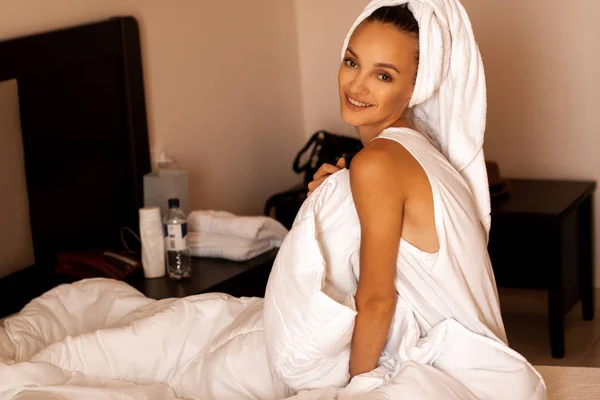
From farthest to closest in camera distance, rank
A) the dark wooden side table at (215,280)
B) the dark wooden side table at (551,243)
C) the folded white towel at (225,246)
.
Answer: the dark wooden side table at (551,243) < the folded white towel at (225,246) < the dark wooden side table at (215,280)

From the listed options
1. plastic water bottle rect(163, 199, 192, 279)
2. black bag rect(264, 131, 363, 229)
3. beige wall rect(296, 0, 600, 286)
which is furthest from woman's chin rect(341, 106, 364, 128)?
beige wall rect(296, 0, 600, 286)

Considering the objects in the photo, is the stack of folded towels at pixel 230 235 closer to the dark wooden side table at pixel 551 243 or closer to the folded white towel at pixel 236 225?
the folded white towel at pixel 236 225

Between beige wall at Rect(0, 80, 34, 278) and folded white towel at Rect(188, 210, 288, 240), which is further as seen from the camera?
folded white towel at Rect(188, 210, 288, 240)

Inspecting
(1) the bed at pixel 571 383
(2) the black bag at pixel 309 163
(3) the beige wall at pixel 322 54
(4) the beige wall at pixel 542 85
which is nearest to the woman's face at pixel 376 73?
(1) the bed at pixel 571 383

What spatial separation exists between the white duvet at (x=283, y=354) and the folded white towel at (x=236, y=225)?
86 cm

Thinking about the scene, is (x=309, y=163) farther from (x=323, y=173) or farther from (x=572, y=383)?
(x=572, y=383)

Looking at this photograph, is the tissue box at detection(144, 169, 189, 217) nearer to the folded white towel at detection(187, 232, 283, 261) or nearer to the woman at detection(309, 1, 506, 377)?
the folded white towel at detection(187, 232, 283, 261)

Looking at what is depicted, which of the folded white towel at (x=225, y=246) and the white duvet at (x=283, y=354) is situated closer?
the white duvet at (x=283, y=354)

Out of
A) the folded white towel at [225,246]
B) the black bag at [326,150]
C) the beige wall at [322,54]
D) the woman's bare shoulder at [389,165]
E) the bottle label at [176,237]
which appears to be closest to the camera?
the woman's bare shoulder at [389,165]

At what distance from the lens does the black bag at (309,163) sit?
344 centimetres

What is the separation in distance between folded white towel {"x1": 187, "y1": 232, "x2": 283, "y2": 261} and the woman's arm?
48.4 inches

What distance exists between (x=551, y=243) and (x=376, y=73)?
159 cm

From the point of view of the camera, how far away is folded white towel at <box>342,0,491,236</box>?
64.8 inches

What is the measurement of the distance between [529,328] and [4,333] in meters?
1.96
